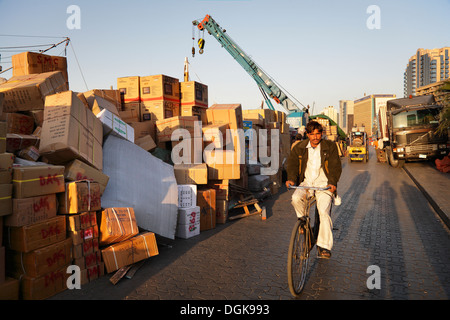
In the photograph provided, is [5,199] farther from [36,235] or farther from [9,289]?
[9,289]

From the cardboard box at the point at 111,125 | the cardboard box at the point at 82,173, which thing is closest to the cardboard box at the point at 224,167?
the cardboard box at the point at 111,125

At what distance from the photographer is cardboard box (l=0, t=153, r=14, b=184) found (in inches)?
134

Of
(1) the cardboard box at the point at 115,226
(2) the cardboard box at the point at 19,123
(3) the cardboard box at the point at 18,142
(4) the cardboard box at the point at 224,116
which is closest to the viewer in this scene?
(1) the cardboard box at the point at 115,226

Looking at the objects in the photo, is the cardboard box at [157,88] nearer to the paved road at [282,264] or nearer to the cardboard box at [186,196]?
the cardboard box at [186,196]

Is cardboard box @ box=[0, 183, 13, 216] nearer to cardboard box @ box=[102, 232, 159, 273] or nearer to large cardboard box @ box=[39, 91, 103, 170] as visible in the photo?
large cardboard box @ box=[39, 91, 103, 170]

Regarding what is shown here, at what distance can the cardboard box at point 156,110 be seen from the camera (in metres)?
9.55

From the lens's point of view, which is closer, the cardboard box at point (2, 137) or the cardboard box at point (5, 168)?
the cardboard box at point (5, 168)

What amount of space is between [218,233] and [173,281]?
2.29m

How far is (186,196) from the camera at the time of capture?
613cm

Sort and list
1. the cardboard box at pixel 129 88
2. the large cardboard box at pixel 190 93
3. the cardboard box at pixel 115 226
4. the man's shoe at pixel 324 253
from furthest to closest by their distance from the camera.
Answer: the large cardboard box at pixel 190 93, the cardboard box at pixel 129 88, the man's shoe at pixel 324 253, the cardboard box at pixel 115 226

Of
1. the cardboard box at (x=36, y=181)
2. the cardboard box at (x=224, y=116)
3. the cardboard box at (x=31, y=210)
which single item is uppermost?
the cardboard box at (x=224, y=116)

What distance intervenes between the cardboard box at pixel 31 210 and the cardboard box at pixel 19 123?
3203mm

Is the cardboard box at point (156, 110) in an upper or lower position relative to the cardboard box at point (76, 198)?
upper

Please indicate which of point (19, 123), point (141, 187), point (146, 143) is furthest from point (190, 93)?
point (141, 187)
